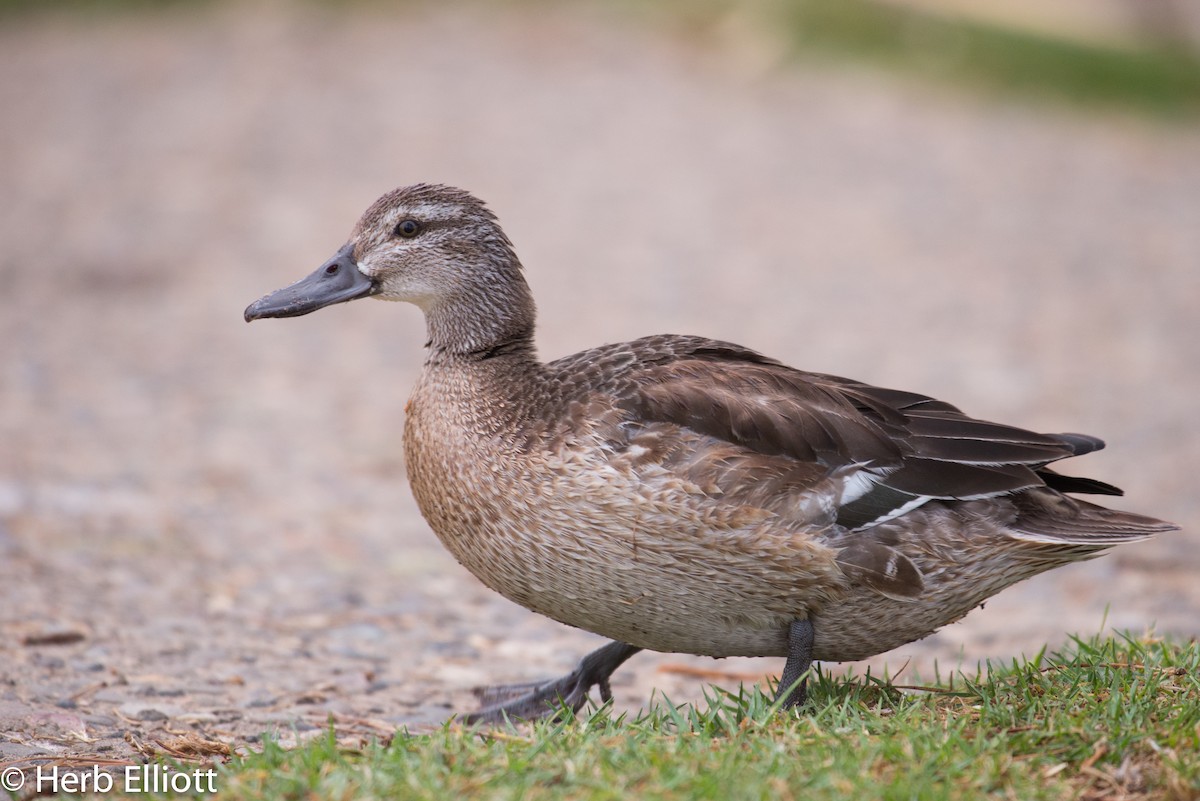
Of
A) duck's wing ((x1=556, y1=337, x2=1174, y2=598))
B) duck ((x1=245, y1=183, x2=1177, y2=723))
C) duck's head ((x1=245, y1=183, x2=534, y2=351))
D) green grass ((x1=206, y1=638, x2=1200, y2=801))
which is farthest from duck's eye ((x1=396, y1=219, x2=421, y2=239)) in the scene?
green grass ((x1=206, y1=638, x2=1200, y2=801))

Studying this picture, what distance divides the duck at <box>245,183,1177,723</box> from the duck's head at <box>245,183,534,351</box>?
0.71ft

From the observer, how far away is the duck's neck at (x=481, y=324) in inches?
185

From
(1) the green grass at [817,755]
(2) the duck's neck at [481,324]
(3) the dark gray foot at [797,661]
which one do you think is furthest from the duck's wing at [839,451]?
(1) the green grass at [817,755]

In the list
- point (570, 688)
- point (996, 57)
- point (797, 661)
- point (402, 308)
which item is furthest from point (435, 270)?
point (996, 57)

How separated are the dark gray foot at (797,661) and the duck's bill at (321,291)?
6.03 ft

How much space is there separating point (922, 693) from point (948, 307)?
737 cm

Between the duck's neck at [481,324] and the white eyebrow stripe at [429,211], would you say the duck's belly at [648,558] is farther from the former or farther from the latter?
the white eyebrow stripe at [429,211]

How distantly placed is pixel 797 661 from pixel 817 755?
66cm

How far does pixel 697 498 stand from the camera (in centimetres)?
402

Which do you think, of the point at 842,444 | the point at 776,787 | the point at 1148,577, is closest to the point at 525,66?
the point at 1148,577

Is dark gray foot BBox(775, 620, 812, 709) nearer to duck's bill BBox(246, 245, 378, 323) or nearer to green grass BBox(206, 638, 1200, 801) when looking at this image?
green grass BBox(206, 638, 1200, 801)

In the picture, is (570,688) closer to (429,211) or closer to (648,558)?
(648,558)

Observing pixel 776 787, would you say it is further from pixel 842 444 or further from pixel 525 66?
pixel 525 66

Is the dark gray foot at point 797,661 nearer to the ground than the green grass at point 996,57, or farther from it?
nearer to the ground
